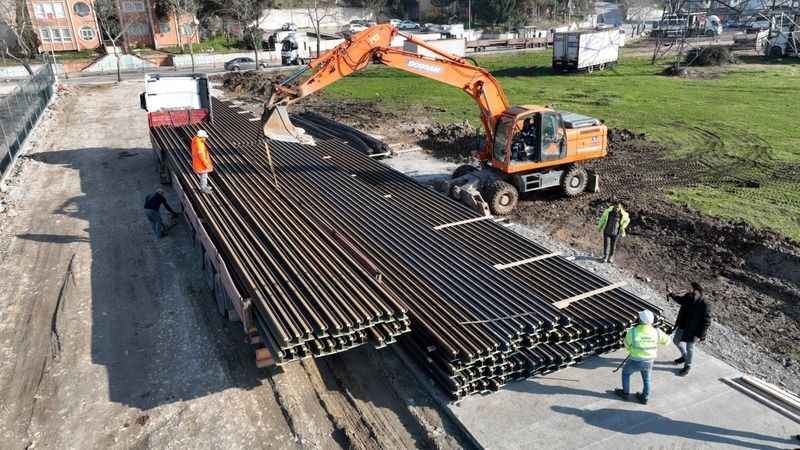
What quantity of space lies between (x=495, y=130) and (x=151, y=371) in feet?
32.3

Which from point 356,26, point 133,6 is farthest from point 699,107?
point 133,6

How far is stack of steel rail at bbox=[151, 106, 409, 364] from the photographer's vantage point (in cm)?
748

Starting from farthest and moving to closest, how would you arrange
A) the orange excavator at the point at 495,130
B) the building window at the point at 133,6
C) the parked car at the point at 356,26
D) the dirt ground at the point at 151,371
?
the parked car at the point at 356,26 < the building window at the point at 133,6 < the orange excavator at the point at 495,130 < the dirt ground at the point at 151,371

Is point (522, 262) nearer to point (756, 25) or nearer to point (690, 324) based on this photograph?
point (690, 324)

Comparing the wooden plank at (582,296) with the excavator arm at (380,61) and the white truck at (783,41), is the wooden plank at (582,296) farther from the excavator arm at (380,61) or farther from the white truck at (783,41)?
the white truck at (783,41)

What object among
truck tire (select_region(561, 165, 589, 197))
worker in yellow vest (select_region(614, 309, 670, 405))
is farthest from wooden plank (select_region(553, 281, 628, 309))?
truck tire (select_region(561, 165, 589, 197))

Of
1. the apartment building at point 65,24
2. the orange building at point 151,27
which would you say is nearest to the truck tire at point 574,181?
the orange building at point 151,27

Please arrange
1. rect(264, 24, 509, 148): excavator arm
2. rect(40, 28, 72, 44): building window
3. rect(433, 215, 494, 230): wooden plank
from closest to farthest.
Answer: rect(433, 215, 494, 230): wooden plank < rect(264, 24, 509, 148): excavator arm < rect(40, 28, 72, 44): building window

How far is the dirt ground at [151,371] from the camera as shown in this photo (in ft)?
24.0

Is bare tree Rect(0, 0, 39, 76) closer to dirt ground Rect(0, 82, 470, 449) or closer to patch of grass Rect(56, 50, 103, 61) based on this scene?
patch of grass Rect(56, 50, 103, 61)

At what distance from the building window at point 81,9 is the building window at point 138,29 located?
394cm

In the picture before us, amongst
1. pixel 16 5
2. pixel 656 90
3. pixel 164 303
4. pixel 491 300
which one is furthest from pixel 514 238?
pixel 16 5

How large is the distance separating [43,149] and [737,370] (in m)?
24.1

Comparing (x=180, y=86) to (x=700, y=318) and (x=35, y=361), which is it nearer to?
(x=35, y=361)
